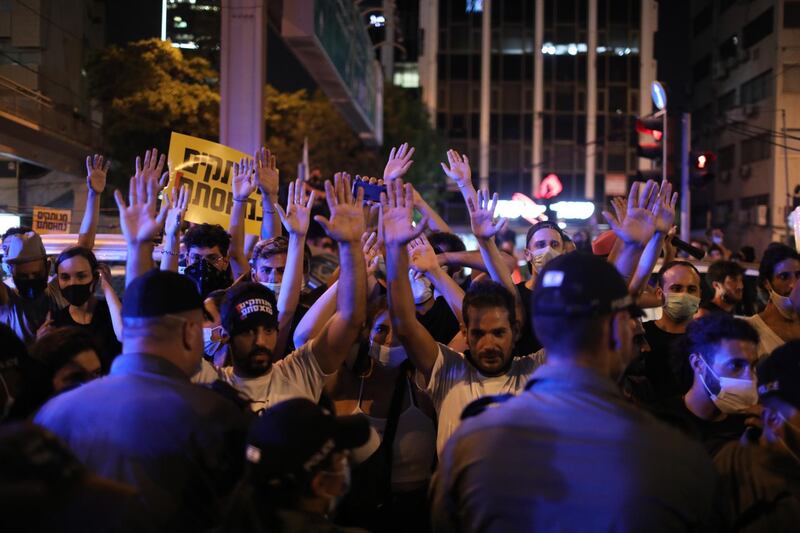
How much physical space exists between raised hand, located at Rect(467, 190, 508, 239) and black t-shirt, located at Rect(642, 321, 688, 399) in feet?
3.72

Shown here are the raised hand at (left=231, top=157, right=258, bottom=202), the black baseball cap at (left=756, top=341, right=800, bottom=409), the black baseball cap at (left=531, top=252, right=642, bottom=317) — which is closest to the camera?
the black baseball cap at (left=531, top=252, right=642, bottom=317)

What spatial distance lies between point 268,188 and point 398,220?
7.50 ft

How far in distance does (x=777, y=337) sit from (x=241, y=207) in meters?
3.65

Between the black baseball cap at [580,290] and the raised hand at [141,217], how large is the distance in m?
1.92

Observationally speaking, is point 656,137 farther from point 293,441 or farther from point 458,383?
point 293,441

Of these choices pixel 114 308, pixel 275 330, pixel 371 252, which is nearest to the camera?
pixel 275 330

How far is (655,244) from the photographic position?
190 inches

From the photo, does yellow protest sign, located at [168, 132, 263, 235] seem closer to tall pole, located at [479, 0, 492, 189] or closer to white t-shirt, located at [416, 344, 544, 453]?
white t-shirt, located at [416, 344, 544, 453]

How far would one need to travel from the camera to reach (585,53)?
6138 centimetres

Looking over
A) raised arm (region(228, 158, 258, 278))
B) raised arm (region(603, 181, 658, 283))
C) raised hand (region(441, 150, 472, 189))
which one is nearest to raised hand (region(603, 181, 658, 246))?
raised arm (region(603, 181, 658, 283))

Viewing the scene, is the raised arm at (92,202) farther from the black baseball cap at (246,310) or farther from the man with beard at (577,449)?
the man with beard at (577,449)

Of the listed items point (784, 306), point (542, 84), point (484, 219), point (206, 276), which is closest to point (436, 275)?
point (484, 219)

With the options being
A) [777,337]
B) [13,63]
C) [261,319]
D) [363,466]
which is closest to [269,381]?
[261,319]

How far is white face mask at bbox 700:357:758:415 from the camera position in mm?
3826
